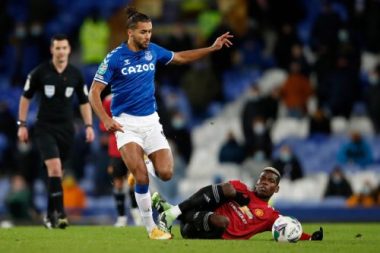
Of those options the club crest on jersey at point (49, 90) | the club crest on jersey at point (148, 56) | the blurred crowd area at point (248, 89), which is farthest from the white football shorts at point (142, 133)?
the blurred crowd area at point (248, 89)

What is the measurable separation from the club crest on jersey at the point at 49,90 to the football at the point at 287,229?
4.68 m

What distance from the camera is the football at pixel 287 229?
1380 cm

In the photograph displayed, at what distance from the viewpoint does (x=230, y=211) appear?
14.3m

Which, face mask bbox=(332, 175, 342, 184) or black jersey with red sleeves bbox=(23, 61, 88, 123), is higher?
black jersey with red sleeves bbox=(23, 61, 88, 123)

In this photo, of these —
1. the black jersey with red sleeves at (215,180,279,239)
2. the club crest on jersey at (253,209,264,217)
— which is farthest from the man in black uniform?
the club crest on jersey at (253,209,264,217)

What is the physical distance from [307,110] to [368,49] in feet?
7.24

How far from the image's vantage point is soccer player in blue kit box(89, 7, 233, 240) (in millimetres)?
14297

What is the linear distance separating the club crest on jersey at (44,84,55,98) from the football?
4683 mm

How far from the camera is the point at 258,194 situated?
47.2 feet

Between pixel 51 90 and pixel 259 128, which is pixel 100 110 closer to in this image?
pixel 51 90

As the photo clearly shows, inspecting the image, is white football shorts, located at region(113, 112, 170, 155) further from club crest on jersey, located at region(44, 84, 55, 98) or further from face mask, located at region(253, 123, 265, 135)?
face mask, located at region(253, 123, 265, 135)

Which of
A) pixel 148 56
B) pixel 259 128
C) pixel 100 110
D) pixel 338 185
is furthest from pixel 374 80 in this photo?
pixel 100 110

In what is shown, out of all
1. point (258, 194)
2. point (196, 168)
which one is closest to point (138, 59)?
point (258, 194)

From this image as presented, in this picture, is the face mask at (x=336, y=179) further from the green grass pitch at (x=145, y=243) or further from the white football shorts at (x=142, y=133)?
the white football shorts at (x=142, y=133)
